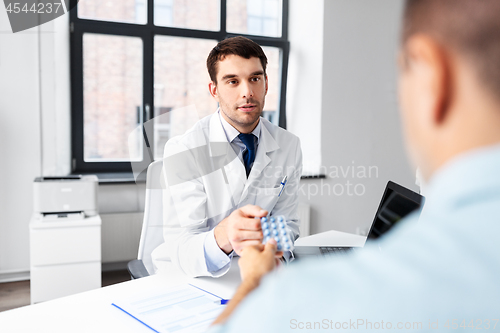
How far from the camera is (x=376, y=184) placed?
4320mm

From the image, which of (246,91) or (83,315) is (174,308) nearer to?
(83,315)

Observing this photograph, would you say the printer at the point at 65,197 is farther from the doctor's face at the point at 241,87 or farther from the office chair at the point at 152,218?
the doctor's face at the point at 241,87

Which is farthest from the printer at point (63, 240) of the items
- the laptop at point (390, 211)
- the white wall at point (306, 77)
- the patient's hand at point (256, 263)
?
the patient's hand at point (256, 263)

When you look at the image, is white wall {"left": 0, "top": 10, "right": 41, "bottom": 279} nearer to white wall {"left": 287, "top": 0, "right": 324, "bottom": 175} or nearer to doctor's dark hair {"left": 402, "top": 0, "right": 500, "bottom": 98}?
white wall {"left": 287, "top": 0, "right": 324, "bottom": 175}

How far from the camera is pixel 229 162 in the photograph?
188 centimetres

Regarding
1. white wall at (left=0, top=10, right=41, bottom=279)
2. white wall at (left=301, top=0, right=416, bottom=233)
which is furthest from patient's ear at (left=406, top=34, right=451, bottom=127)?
white wall at (left=301, top=0, right=416, bottom=233)

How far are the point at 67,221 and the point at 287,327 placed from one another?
2.67 meters

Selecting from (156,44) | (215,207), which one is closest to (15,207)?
(156,44)

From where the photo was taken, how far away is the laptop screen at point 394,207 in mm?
1410

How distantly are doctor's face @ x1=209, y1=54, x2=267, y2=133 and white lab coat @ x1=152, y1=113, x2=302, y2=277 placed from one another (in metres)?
0.12

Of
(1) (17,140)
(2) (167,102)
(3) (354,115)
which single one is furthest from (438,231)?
(3) (354,115)

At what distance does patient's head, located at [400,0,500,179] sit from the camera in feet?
1.03

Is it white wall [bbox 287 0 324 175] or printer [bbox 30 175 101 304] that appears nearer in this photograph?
printer [bbox 30 175 101 304]

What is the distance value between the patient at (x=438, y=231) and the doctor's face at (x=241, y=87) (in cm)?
150
